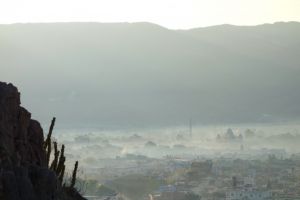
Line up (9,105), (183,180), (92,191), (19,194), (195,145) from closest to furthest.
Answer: (19,194) < (9,105) < (92,191) < (183,180) < (195,145)

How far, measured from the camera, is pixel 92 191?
75062 mm

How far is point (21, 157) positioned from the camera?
57.8 feet

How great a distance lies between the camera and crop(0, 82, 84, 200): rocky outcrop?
1547 cm

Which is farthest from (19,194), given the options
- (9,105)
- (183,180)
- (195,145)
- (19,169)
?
(195,145)

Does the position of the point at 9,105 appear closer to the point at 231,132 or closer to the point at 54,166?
the point at 54,166

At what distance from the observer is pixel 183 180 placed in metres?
95.7

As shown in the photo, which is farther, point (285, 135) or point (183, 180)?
→ point (285, 135)

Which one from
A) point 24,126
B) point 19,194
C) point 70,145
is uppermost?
point 70,145

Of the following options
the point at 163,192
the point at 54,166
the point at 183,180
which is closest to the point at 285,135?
the point at 183,180

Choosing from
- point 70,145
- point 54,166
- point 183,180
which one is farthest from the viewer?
point 70,145

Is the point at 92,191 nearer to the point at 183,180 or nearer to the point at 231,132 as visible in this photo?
the point at 183,180

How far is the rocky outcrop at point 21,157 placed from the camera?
15469mm

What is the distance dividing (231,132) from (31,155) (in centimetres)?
17237

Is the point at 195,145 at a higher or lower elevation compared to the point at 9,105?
higher
